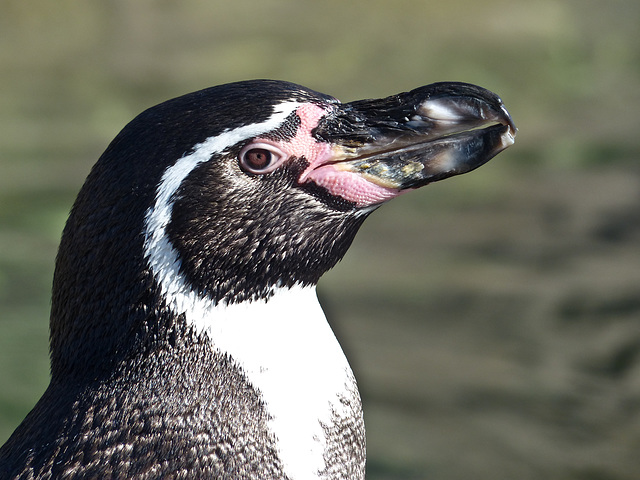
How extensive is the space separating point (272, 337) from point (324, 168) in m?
0.41

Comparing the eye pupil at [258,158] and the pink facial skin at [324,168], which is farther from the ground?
the pink facial skin at [324,168]

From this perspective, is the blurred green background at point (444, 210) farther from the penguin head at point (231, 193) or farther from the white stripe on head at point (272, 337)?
the penguin head at point (231, 193)

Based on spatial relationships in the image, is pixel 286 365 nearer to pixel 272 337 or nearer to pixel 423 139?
pixel 272 337

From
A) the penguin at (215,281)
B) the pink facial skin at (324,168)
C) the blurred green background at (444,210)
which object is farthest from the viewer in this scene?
the blurred green background at (444,210)

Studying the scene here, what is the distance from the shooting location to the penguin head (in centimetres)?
205

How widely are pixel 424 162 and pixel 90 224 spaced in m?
0.77

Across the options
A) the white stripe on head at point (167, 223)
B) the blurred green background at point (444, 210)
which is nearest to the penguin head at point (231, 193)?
the white stripe on head at point (167, 223)

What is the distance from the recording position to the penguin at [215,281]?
2041 millimetres

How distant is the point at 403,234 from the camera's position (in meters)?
6.68

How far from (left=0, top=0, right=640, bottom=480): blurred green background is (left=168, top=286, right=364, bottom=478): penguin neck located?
95.5 inches

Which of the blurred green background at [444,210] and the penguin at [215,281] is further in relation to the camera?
the blurred green background at [444,210]

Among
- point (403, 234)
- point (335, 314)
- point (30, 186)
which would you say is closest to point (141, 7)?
point (30, 186)

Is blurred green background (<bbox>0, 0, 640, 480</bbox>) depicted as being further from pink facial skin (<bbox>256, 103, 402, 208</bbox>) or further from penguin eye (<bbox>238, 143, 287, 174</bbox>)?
penguin eye (<bbox>238, 143, 287, 174</bbox>)

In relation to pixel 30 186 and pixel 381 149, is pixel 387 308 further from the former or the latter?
pixel 381 149
